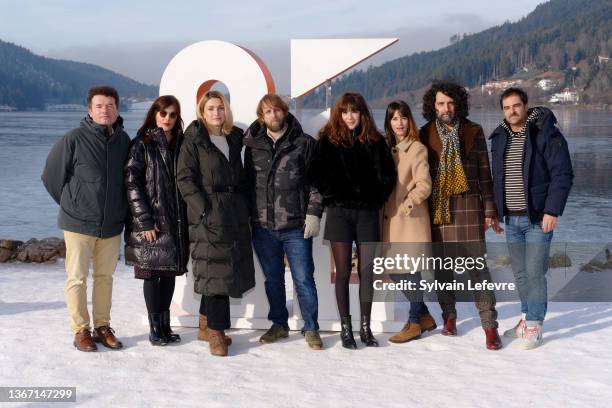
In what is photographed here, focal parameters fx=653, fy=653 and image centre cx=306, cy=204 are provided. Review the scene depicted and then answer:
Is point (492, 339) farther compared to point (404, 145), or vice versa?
point (492, 339)

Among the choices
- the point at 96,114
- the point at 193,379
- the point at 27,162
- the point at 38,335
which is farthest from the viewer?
the point at 27,162

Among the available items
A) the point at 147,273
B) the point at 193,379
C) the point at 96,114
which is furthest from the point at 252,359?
the point at 96,114

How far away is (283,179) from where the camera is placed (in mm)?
3793

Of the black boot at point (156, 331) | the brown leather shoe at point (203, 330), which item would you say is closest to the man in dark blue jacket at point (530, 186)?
the brown leather shoe at point (203, 330)

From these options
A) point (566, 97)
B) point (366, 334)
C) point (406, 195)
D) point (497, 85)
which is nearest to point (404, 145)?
point (406, 195)

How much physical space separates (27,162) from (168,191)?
117 ft

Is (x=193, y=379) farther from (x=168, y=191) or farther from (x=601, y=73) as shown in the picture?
(x=601, y=73)

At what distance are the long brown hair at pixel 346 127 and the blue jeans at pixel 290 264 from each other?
59cm

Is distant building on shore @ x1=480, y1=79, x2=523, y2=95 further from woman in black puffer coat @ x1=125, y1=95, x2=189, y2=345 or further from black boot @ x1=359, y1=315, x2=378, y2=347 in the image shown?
woman in black puffer coat @ x1=125, y1=95, x2=189, y2=345

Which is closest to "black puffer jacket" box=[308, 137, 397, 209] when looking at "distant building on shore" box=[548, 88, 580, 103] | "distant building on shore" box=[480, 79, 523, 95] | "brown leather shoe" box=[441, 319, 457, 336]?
"brown leather shoe" box=[441, 319, 457, 336]

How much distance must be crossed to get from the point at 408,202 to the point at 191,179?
48.8 inches

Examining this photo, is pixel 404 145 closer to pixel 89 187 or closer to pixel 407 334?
pixel 407 334

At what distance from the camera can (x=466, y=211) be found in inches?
152

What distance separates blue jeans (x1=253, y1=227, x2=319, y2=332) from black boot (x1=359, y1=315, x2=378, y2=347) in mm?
284
